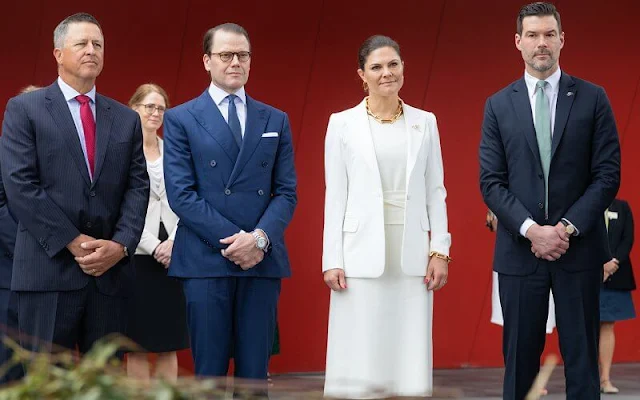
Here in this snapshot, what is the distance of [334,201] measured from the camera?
207 inches

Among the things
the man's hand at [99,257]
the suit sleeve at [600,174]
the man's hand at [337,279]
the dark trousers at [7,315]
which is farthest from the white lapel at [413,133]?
the dark trousers at [7,315]

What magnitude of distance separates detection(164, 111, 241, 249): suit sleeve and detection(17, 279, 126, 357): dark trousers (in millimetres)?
491

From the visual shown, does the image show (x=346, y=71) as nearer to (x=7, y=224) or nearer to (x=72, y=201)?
(x=7, y=224)

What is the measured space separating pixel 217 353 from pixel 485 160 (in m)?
1.53

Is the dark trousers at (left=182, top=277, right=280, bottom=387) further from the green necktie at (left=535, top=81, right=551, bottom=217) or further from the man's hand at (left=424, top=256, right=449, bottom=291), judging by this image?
the green necktie at (left=535, top=81, right=551, bottom=217)

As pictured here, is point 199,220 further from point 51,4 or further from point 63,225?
point 51,4

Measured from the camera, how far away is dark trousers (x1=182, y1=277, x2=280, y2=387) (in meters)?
4.82

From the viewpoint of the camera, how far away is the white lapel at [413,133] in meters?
5.20

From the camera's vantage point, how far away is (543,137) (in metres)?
5.04

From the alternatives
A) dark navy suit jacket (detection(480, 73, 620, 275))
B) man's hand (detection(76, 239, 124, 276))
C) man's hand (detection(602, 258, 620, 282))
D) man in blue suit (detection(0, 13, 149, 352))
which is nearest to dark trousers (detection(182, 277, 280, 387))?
man in blue suit (detection(0, 13, 149, 352))

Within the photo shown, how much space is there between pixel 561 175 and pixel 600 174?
186mm

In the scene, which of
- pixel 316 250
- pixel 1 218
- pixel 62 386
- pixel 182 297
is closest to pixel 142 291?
pixel 182 297

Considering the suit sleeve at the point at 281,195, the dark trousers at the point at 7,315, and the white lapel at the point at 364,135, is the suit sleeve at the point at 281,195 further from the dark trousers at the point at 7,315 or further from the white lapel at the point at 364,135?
the dark trousers at the point at 7,315

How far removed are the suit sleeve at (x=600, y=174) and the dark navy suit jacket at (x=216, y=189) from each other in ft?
4.31
